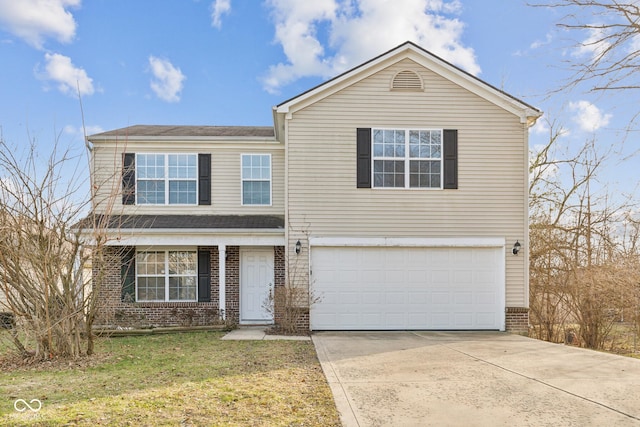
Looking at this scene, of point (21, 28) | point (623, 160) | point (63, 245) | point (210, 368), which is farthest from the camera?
point (21, 28)

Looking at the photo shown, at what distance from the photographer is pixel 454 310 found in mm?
10898

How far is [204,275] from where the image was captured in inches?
476

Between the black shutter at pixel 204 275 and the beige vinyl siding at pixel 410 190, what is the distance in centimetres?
291

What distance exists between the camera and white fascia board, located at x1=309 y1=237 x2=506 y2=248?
10789 mm

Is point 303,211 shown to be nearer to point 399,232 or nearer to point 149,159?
point 399,232

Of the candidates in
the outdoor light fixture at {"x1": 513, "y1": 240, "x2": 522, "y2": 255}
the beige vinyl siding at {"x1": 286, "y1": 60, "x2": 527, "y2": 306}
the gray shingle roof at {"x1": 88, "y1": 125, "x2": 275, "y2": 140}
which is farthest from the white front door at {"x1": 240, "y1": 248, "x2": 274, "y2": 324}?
the outdoor light fixture at {"x1": 513, "y1": 240, "x2": 522, "y2": 255}

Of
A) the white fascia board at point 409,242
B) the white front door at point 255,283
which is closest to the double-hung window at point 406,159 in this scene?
the white fascia board at point 409,242

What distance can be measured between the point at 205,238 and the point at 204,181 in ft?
6.79

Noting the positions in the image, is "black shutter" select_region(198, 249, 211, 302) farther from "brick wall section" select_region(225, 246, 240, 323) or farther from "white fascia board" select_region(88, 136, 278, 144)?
"white fascia board" select_region(88, 136, 278, 144)

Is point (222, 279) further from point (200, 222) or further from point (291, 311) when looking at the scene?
point (291, 311)

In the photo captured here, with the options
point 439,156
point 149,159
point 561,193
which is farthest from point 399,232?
point 561,193

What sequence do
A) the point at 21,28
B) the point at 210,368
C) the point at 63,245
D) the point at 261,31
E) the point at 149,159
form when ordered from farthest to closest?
1. the point at 261,31
2. the point at 149,159
3. the point at 21,28
4. the point at 63,245
5. the point at 210,368

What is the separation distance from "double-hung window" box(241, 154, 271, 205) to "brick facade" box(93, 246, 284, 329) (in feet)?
5.13

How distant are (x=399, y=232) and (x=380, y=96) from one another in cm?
365
